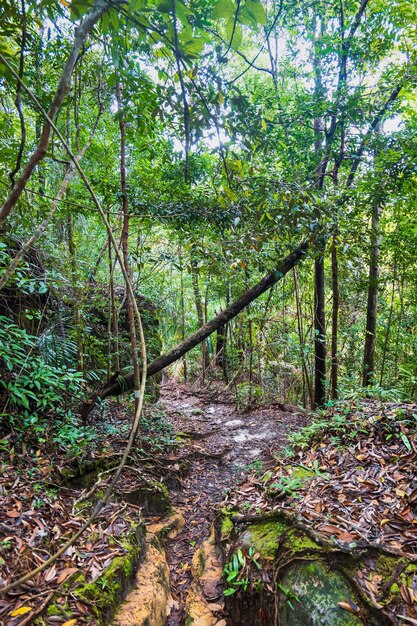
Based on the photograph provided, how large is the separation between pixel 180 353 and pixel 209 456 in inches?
76.0

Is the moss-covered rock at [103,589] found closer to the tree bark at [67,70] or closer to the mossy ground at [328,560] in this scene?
the mossy ground at [328,560]

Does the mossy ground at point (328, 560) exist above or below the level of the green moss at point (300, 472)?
below

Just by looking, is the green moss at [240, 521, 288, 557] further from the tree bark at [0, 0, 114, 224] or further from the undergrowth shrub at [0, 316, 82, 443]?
the tree bark at [0, 0, 114, 224]

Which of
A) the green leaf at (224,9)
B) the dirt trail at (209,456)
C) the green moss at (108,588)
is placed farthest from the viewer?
the dirt trail at (209,456)

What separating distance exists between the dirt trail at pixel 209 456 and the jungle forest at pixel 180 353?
36 mm

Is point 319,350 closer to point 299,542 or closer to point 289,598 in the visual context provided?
point 299,542

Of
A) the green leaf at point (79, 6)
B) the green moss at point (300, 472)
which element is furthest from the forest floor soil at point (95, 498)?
the green leaf at point (79, 6)

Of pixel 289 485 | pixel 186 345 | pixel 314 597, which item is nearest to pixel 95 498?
pixel 289 485

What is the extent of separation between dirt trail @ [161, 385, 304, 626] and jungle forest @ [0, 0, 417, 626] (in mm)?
36

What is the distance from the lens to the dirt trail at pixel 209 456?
3.39 metres

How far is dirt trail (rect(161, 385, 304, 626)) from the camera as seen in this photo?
3387 millimetres

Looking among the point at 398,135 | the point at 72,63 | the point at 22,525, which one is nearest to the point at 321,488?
the point at 22,525

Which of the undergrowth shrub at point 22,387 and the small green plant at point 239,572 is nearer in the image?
the small green plant at point 239,572

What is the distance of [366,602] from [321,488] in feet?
3.15
